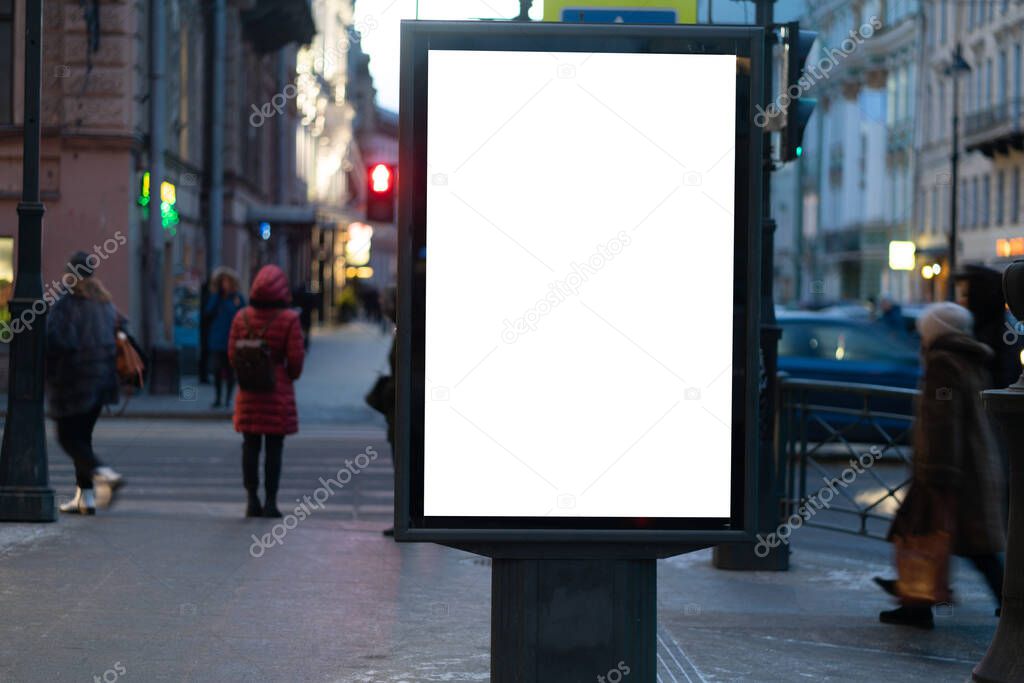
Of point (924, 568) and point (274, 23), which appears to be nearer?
point (924, 568)

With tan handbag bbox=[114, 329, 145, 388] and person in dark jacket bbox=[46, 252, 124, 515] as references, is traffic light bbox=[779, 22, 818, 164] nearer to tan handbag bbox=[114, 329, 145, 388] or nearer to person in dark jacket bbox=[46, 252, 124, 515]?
person in dark jacket bbox=[46, 252, 124, 515]

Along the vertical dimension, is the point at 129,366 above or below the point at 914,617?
above

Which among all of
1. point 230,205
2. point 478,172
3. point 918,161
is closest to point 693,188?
point 478,172

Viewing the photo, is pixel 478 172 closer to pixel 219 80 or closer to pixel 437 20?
pixel 437 20

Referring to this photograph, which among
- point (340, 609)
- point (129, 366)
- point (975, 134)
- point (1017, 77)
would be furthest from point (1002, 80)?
point (340, 609)

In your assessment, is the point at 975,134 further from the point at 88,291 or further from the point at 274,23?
the point at 88,291

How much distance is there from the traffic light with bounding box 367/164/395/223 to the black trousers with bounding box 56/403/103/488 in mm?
5599

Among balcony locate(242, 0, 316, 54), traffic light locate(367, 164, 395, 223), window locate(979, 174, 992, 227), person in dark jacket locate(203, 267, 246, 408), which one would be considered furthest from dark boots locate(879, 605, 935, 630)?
window locate(979, 174, 992, 227)

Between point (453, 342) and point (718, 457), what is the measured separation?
2.78 feet

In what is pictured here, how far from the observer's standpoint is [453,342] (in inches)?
195

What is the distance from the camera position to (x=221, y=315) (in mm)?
22172

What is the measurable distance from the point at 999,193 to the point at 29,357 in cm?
5380

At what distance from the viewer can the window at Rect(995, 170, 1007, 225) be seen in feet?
196

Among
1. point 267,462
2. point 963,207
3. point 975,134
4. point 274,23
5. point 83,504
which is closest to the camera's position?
point 83,504
